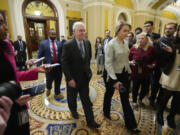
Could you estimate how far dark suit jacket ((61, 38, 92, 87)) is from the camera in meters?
1.64

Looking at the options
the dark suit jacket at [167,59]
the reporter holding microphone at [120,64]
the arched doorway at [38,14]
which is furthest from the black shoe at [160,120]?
the arched doorway at [38,14]

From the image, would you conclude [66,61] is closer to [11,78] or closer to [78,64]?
[78,64]

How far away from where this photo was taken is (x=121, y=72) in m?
1.64

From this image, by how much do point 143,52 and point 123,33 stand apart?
0.77 m

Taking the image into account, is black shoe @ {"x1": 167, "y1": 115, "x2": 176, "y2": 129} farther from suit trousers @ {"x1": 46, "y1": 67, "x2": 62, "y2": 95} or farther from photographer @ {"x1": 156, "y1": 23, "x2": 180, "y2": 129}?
suit trousers @ {"x1": 46, "y1": 67, "x2": 62, "y2": 95}

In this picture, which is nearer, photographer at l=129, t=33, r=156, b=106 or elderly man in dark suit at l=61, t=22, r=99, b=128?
elderly man in dark suit at l=61, t=22, r=99, b=128

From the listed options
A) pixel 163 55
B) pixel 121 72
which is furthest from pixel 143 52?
pixel 121 72

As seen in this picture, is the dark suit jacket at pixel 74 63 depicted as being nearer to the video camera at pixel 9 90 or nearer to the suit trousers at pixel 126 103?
the suit trousers at pixel 126 103

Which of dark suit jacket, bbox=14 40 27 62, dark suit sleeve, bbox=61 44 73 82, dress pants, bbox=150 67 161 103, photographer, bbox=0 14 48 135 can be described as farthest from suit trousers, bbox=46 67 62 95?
dark suit jacket, bbox=14 40 27 62

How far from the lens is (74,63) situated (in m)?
A: 1.69

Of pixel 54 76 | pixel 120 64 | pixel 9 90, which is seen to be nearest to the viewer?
pixel 9 90

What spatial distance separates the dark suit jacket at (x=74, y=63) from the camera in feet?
5.37

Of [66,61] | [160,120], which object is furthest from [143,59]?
[66,61]

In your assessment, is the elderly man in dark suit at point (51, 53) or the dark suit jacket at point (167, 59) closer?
the dark suit jacket at point (167, 59)
